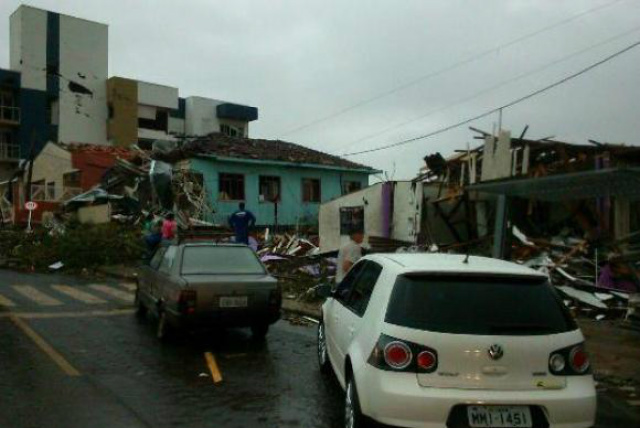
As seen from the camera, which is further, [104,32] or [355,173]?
[104,32]

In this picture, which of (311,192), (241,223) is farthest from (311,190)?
(241,223)

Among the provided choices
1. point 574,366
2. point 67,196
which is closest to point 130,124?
point 67,196

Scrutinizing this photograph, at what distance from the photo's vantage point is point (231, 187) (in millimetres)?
30484

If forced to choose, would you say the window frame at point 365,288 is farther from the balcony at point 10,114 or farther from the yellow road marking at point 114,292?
the balcony at point 10,114

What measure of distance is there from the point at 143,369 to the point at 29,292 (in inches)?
364

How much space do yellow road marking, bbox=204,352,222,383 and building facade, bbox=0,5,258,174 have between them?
156ft

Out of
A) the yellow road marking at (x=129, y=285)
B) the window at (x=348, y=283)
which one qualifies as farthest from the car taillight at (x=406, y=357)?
the yellow road marking at (x=129, y=285)

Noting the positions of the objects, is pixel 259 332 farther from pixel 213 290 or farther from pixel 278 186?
pixel 278 186

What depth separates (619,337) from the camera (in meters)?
9.53

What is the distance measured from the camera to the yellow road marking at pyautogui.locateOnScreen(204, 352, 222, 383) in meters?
7.28

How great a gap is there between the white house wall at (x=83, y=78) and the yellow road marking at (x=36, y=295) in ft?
152

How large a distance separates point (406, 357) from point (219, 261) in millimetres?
5656

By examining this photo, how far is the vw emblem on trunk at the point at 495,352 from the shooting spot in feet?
14.3

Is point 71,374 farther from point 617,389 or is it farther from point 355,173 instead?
point 355,173
